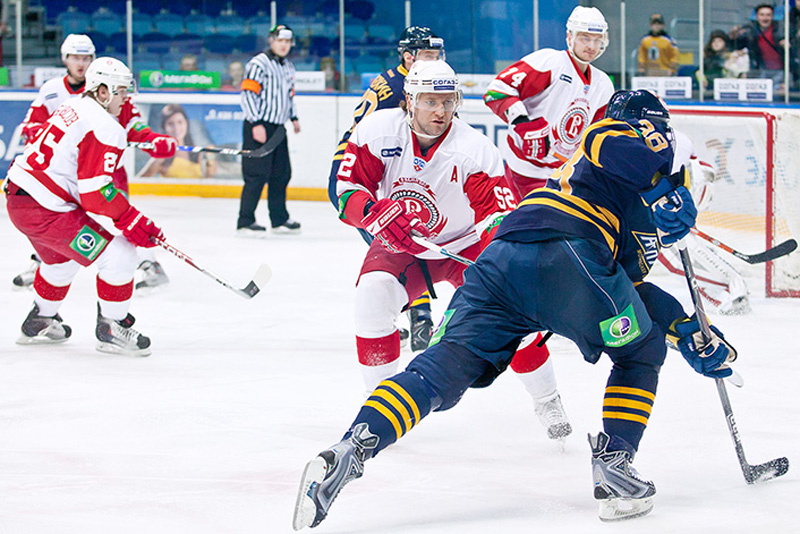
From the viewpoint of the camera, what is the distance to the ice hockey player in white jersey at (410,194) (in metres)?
2.77

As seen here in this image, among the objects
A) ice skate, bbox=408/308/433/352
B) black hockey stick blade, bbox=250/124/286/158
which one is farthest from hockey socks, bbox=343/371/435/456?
black hockey stick blade, bbox=250/124/286/158

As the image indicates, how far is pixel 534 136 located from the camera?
4.09 meters

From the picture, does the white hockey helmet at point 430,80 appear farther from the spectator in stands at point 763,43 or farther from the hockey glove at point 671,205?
the spectator in stands at point 763,43

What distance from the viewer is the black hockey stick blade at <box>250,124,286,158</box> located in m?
6.30

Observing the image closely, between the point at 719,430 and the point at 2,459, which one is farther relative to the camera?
the point at 719,430

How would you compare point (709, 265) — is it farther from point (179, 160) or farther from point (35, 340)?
point (179, 160)

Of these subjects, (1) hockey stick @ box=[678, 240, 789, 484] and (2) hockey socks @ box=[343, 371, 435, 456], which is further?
(1) hockey stick @ box=[678, 240, 789, 484]

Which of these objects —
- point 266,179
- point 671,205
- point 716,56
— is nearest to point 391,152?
point 671,205

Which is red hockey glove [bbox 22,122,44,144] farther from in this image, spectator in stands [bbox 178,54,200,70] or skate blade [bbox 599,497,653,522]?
spectator in stands [bbox 178,54,200,70]

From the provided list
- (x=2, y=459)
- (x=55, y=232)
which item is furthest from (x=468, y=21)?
(x=2, y=459)

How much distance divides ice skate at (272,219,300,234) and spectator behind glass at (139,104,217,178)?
5.13 ft

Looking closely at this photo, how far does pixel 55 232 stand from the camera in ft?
12.5

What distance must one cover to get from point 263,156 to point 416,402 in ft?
15.5

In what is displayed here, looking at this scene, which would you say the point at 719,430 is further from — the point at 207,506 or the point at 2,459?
the point at 2,459
